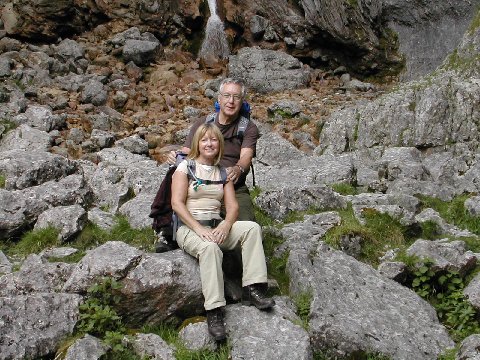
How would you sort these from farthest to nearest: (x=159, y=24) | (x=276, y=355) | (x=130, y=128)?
1. (x=159, y=24)
2. (x=130, y=128)
3. (x=276, y=355)

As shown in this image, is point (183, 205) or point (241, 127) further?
point (241, 127)

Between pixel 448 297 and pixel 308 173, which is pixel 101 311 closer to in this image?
pixel 448 297

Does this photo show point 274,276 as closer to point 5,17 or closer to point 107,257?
point 107,257

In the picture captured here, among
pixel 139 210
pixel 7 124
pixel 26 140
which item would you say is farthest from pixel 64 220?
pixel 7 124

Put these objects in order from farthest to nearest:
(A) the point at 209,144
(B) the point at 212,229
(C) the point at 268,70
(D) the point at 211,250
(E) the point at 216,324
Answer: (C) the point at 268,70 < (A) the point at 209,144 < (B) the point at 212,229 < (D) the point at 211,250 < (E) the point at 216,324

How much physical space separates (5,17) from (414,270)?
19.6 m

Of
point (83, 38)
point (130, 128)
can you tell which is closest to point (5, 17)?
point (83, 38)

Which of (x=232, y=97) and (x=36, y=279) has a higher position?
(x=232, y=97)

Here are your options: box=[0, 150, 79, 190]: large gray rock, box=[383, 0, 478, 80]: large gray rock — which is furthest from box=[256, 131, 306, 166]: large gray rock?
box=[383, 0, 478, 80]: large gray rock

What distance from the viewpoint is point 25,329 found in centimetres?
575

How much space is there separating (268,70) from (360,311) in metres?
15.9

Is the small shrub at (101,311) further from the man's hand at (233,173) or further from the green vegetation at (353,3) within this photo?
the green vegetation at (353,3)

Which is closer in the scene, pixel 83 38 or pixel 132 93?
pixel 132 93

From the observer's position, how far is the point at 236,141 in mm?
7586
